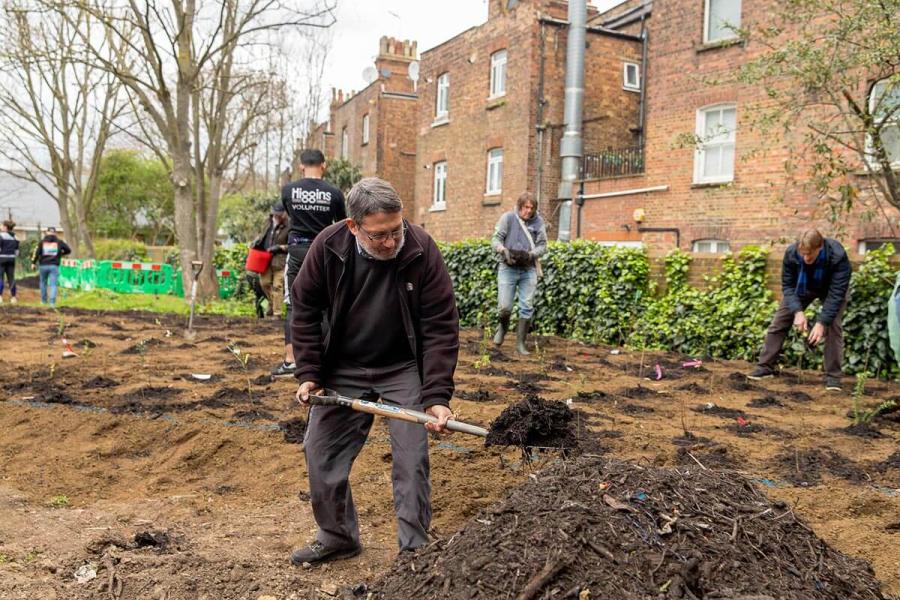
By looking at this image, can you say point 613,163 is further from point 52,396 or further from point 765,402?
point 52,396

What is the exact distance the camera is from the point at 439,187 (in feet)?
86.4

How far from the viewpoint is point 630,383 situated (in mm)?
8516

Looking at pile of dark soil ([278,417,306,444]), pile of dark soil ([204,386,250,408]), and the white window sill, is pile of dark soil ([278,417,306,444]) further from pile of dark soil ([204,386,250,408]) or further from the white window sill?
the white window sill

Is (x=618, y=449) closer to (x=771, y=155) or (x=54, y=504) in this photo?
(x=54, y=504)

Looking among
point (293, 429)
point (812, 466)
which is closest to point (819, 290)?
point (812, 466)

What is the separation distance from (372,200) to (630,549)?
1.74 metres

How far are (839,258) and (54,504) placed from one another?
7582 mm

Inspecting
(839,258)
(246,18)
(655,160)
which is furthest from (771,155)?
(246,18)

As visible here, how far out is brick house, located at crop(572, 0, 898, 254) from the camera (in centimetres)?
1566

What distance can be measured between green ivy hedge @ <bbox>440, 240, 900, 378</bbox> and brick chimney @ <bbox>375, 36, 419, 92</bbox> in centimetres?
1976

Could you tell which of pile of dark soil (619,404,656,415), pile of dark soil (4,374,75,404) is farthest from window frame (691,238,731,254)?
pile of dark soil (4,374,75,404)

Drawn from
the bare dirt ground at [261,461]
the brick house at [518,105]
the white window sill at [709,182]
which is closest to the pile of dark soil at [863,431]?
the bare dirt ground at [261,461]

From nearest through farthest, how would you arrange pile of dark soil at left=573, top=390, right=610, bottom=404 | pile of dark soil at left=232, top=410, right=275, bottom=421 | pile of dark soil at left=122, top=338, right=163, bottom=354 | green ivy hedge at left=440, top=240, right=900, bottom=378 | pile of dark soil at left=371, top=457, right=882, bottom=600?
pile of dark soil at left=371, top=457, right=882, bottom=600 < pile of dark soil at left=232, top=410, right=275, bottom=421 < pile of dark soil at left=573, top=390, right=610, bottom=404 < green ivy hedge at left=440, top=240, right=900, bottom=378 < pile of dark soil at left=122, top=338, right=163, bottom=354

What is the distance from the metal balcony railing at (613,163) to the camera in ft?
63.6
